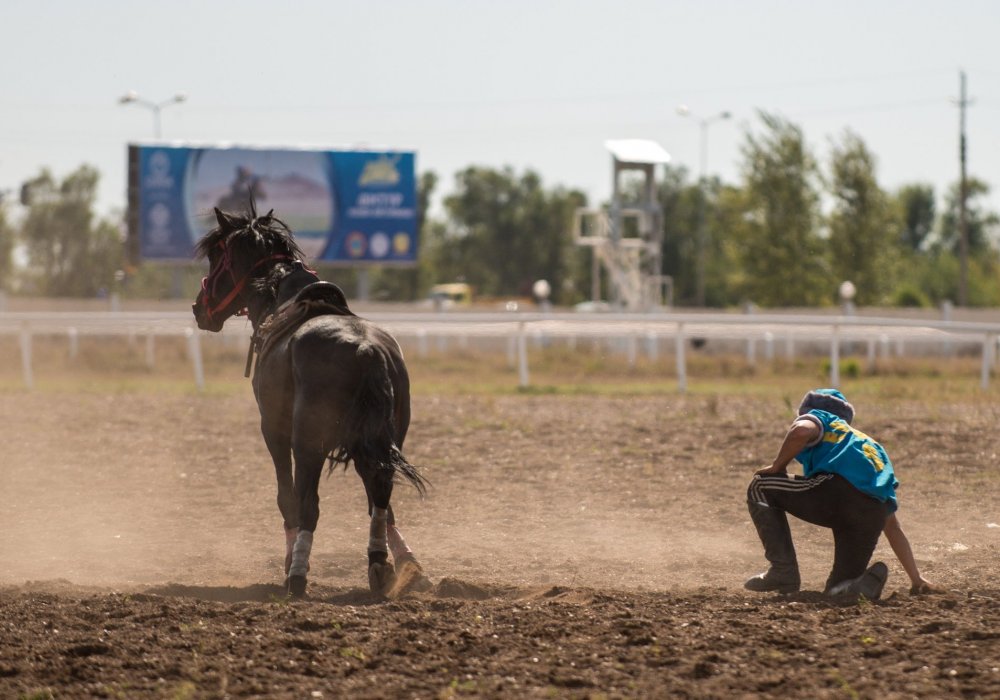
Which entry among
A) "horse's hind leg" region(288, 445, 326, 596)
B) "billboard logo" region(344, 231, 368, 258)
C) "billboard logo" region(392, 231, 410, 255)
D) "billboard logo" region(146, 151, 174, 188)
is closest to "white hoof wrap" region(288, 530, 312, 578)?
"horse's hind leg" region(288, 445, 326, 596)

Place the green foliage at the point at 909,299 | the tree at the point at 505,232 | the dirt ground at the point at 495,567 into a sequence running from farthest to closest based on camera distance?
1. the tree at the point at 505,232
2. the green foliage at the point at 909,299
3. the dirt ground at the point at 495,567

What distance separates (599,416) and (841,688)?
34.5 ft

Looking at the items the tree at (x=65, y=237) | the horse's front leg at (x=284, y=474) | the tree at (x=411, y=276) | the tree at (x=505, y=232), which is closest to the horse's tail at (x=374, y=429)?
the horse's front leg at (x=284, y=474)

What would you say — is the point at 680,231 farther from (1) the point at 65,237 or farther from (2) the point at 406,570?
(2) the point at 406,570

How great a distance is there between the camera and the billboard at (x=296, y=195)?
38406 mm

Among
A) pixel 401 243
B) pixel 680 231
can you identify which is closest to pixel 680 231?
→ pixel 680 231

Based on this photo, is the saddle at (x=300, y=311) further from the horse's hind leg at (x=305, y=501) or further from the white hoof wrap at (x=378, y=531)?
the white hoof wrap at (x=378, y=531)

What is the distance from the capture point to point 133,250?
37.8 m

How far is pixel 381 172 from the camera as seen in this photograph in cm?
4025

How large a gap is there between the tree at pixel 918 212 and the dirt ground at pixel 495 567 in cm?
8892

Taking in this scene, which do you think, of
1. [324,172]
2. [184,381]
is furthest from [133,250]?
[184,381]

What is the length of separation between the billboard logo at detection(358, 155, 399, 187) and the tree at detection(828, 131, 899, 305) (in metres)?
18.8

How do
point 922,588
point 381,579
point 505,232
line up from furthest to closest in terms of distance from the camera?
point 505,232 → point 381,579 → point 922,588

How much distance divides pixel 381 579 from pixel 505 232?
88.4 meters
